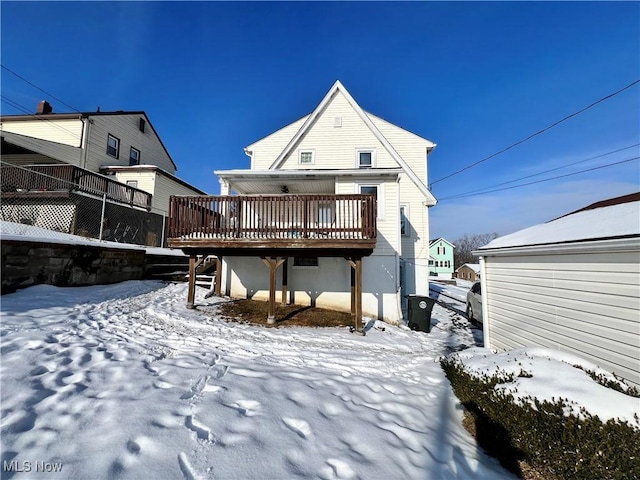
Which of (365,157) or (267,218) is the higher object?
(365,157)

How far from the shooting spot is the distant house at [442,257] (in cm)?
4506

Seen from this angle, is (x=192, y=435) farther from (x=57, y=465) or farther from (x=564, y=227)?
(x=564, y=227)

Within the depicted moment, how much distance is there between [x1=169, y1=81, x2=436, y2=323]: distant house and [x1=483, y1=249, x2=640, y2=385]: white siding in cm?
328

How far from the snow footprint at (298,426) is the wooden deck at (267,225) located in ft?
15.4

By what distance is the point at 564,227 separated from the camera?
17.5ft

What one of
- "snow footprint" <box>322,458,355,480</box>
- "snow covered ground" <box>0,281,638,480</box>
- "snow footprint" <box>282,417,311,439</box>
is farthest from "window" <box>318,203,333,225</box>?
"snow footprint" <box>322,458,355,480</box>

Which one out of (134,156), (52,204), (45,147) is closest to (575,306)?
(52,204)

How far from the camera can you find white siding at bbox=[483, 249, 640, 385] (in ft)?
11.7

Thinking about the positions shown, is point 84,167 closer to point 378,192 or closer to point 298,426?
point 378,192

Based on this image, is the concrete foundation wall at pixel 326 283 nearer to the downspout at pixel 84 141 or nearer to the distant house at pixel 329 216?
the distant house at pixel 329 216

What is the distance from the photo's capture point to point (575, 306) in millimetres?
4363

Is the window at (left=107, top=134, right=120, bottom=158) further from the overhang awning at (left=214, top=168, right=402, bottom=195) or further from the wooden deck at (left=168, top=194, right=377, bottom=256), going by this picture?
the wooden deck at (left=168, top=194, right=377, bottom=256)

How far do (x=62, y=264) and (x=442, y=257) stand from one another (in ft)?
156

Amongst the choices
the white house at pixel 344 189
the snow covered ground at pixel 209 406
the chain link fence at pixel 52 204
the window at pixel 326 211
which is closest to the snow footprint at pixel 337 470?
the snow covered ground at pixel 209 406
